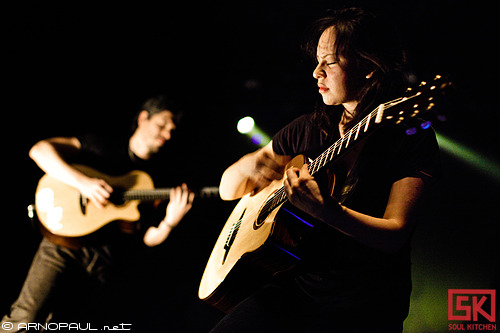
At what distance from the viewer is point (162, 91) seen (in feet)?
12.2

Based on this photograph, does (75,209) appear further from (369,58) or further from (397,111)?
(397,111)

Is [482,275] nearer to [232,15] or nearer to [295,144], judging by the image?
[295,144]

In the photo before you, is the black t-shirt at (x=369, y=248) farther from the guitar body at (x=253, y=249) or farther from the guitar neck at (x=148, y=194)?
the guitar neck at (x=148, y=194)

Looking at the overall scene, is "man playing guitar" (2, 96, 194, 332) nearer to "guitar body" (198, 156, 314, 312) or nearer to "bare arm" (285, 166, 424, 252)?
"guitar body" (198, 156, 314, 312)

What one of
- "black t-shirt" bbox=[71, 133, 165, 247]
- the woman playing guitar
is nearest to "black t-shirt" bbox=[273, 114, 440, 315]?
the woman playing guitar

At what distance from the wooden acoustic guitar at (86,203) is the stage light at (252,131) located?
54cm

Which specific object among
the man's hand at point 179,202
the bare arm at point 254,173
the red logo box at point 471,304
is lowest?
the red logo box at point 471,304

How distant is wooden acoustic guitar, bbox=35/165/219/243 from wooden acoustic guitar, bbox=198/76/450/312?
980 mm

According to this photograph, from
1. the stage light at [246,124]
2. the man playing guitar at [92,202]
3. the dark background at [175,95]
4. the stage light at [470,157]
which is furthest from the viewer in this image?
the stage light at [246,124]

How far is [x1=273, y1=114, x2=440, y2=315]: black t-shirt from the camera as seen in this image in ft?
4.71

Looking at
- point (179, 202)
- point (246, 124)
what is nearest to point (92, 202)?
point (179, 202)

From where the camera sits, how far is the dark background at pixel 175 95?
9.50 ft

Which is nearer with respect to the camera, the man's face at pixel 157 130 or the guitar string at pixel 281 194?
the guitar string at pixel 281 194

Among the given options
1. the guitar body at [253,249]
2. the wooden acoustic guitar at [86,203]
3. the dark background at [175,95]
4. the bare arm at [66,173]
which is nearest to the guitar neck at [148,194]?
the wooden acoustic guitar at [86,203]
